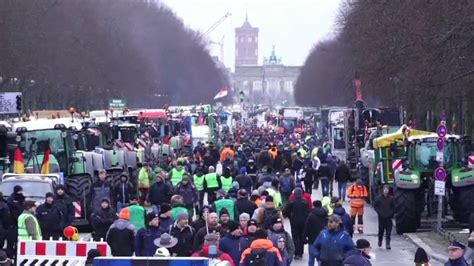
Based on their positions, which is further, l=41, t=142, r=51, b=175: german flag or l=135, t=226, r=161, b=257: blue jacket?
l=41, t=142, r=51, b=175: german flag

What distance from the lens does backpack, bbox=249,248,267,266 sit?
18.0 m

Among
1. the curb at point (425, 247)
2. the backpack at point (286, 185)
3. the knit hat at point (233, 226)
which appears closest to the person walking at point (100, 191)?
the curb at point (425, 247)

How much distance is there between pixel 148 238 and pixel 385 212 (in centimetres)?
1108

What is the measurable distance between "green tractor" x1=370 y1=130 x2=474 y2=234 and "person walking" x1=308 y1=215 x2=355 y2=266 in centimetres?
1248

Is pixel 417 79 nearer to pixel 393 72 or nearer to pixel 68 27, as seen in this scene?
pixel 393 72

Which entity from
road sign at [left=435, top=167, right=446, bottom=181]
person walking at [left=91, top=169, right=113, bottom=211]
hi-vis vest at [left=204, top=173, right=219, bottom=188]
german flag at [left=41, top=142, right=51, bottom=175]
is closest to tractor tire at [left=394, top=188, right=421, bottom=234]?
road sign at [left=435, top=167, right=446, bottom=181]

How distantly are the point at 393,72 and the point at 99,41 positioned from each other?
47282mm

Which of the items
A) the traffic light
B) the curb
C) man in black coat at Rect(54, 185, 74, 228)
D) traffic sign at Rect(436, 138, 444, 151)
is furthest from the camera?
the traffic light

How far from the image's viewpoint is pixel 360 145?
5431 cm

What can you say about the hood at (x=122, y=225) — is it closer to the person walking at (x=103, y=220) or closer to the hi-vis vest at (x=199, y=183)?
the person walking at (x=103, y=220)

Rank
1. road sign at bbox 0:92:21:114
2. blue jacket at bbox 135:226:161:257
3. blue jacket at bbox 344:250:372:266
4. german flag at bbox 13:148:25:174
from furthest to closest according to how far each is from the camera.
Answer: road sign at bbox 0:92:21:114, german flag at bbox 13:148:25:174, blue jacket at bbox 135:226:161:257, blue jacket at bbox 344:250:372:266

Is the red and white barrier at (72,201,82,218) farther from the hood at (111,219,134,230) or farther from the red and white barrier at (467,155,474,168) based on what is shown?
the hood at (111,219,134,230)

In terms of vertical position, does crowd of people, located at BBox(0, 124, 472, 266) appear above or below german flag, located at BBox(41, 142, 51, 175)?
below

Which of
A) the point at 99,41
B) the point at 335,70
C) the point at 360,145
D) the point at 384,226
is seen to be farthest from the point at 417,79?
the point at 335,70
